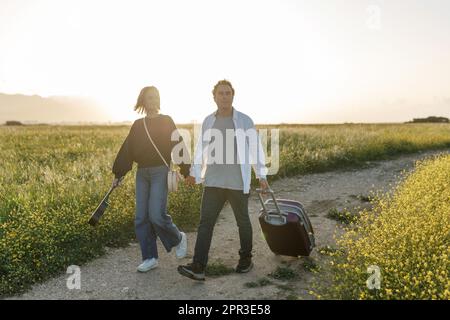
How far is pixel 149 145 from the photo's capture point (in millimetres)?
6059

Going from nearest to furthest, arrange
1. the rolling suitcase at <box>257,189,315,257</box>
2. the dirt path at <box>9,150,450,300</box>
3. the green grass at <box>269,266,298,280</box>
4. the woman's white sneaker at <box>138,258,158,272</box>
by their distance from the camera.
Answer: the dirt path at <box>9,150,450,300</box> < the green grass at <box>269,266,298,280</box> < the rolling suitcase at <box>257,189,315,257</box> < the woman's white sneaker at <box>138,258,158,272</box>

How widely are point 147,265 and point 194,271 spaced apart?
0.82 m

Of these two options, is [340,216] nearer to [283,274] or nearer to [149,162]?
[283,274]

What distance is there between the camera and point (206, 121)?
5871 mm

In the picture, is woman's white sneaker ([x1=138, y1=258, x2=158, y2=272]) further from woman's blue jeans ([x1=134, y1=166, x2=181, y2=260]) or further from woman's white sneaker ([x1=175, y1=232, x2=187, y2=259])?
woman's white sneaker ([x1=175, y1=232, x2=187, y2=259])

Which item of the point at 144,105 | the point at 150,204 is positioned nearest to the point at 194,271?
the point at 150,204

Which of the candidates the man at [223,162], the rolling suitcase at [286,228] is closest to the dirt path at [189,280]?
the rolling suitcase at [286,228]

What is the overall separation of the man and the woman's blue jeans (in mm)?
479

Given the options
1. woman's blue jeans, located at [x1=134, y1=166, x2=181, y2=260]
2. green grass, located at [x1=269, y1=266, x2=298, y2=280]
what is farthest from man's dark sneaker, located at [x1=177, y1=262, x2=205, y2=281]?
green grass, located at [x1=269, y1=266, x2=298, y2=280]

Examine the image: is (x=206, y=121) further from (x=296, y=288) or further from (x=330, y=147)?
(x=330, y=147)

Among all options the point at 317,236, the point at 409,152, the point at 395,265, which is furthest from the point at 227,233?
the point at 409,152

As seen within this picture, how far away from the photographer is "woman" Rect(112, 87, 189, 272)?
19.8 feet

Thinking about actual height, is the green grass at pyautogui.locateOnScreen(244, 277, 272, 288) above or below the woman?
below

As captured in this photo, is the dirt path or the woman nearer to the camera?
the dirt path
